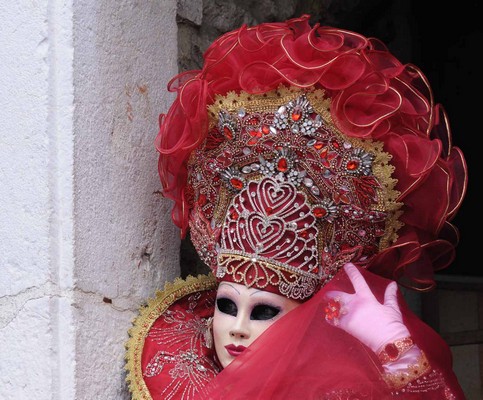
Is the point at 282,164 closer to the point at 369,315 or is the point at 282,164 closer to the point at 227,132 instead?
the point at 227,132

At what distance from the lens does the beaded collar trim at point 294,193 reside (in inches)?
72.1

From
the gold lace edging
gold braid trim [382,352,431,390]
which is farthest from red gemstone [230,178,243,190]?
gold braid trim [382,352,431,390]

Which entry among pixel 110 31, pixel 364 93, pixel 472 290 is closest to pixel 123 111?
pixel 110 31

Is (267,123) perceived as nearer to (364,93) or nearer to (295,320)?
(364,93)

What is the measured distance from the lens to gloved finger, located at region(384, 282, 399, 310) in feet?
5.87

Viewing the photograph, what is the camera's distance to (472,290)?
3.18 metres

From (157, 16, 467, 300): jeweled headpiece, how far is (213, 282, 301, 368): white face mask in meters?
0.02

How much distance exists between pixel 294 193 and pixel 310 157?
81 mm

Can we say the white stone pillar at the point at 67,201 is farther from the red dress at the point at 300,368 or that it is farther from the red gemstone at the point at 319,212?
the red gemstone at the point at 319,212

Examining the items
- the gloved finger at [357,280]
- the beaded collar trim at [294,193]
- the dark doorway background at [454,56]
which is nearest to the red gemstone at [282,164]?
the beaded collar trim at [294,193]

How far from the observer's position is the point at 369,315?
1739mm

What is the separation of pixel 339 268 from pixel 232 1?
0.94m

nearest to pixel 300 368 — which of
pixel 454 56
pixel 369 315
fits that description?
pixel 369 315

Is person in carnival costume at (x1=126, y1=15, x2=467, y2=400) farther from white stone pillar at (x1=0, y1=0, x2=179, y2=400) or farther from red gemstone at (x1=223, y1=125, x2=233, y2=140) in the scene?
white stone pillar at (x1=0, y1=0, x2=179, y2=400)
